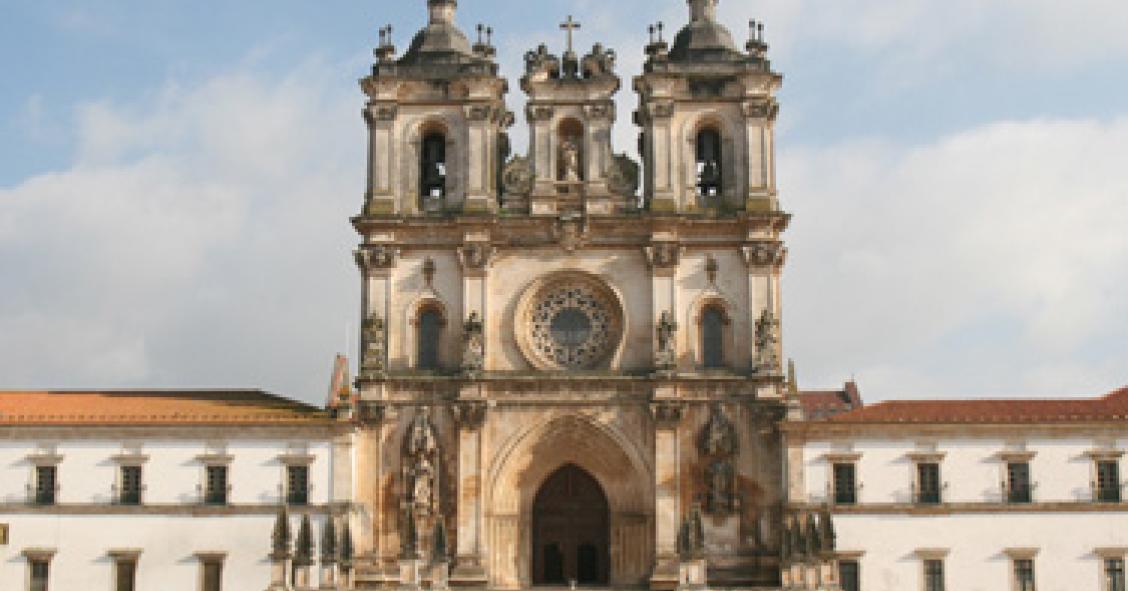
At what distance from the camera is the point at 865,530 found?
41.6 m

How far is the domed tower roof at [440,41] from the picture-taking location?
47.4 metres

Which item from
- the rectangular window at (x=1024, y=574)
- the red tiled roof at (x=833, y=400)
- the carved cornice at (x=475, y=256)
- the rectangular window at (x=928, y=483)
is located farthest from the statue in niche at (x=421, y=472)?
the red tiled roof at (x=833, y=400)

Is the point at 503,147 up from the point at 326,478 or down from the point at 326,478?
up

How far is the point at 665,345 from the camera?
43750 millimetres

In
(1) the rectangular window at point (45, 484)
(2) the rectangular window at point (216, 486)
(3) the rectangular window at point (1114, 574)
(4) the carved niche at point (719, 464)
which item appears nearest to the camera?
(3) the rectangular window at point (1114, 574)

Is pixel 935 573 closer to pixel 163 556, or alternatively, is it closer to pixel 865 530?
pixel 865 530

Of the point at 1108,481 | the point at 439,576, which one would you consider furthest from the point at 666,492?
the point at 1108,481

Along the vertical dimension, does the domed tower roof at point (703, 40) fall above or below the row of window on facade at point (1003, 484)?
above

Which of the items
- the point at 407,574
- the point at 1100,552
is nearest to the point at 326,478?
the point at 407,574

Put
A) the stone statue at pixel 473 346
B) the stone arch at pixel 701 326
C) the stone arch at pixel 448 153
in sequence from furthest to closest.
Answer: the stone arch at pixel 448 153 < the stone arch at pixel 701 326 < the stone statue at pixel 473 346

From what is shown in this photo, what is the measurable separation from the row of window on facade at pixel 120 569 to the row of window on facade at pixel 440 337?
364 inches

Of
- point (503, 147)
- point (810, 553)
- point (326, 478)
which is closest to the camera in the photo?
point (810, 553)

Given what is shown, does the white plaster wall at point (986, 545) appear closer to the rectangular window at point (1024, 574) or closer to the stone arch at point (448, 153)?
the rectangular window at point (1024, 574)

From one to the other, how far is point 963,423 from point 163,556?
84.0 ft
